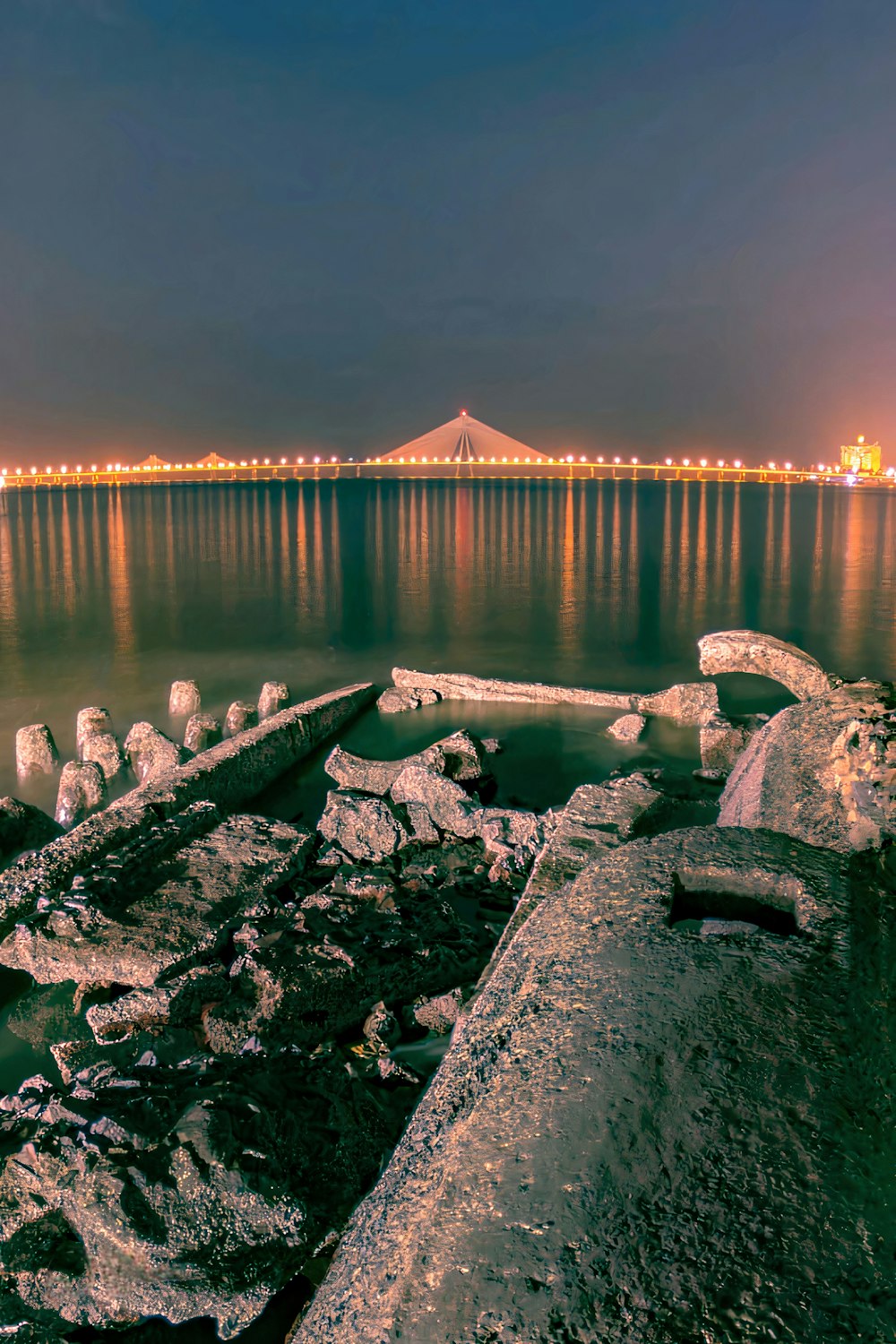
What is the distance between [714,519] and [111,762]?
1980 inches

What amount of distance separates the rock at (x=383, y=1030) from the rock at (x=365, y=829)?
1.90m

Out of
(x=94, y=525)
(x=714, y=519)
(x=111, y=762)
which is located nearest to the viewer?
(x=111, y=762)

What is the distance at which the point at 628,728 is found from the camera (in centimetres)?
995

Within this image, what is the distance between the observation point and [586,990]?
285 centimetres

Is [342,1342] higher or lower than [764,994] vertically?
lower

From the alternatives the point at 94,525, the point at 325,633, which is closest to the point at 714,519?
the point at 94,525

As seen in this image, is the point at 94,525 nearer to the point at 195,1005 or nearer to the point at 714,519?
the point at 714,519

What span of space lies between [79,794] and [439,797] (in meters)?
3.38

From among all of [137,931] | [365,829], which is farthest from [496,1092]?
[365,829]

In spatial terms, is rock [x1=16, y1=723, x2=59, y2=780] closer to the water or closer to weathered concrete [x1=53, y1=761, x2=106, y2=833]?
the water

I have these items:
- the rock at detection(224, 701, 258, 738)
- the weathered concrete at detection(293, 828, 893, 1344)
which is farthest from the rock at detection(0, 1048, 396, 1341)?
the rock at detection(224, 701, 258, 738)

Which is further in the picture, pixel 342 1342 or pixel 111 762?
pixel 111 762

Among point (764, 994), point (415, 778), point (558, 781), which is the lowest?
point (558, 781)

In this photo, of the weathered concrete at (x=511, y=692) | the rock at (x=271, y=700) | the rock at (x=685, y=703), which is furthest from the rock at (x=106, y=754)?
the rock at (x=685, y=703)
